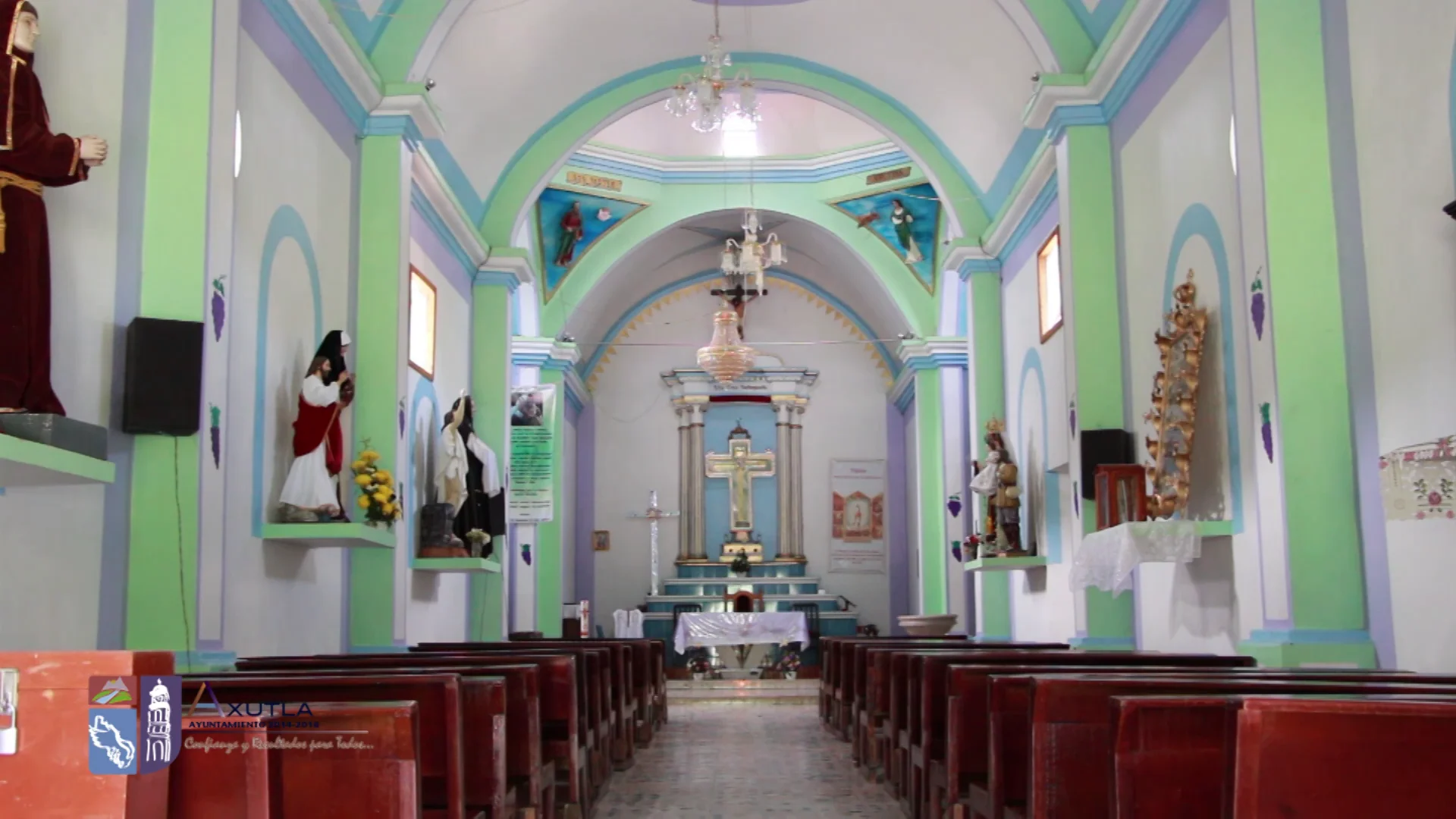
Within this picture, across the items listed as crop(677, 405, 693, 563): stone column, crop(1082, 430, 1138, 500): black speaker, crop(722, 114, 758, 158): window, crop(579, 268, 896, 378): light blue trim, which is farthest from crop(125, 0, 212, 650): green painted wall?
crop(579, 268, 896, 378): light blue trim

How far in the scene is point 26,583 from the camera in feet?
14.8

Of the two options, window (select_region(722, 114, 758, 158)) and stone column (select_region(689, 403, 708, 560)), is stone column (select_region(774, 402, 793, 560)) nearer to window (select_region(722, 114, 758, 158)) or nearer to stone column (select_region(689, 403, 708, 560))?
stone column (select_region(689, 403, 708, 560))

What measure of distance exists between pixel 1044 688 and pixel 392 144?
670 cm

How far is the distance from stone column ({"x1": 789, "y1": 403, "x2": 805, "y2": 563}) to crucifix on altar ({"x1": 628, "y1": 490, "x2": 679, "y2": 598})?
178 cm

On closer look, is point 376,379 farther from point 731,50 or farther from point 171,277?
point 731,50

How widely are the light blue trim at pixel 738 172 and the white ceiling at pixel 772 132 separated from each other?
0.80 ft

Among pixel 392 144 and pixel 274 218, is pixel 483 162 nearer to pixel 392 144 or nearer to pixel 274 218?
pixel 392 144

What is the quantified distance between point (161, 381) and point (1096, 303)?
5650 millimetres

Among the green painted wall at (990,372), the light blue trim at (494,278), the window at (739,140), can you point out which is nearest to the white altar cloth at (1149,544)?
the green painted wall at (990,372)

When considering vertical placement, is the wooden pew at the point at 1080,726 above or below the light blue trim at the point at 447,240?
below

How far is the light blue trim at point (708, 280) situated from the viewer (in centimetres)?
1973

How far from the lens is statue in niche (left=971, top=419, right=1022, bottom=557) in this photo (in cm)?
1063

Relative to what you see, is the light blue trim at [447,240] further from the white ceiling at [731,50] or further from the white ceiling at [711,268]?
the white ceiling at [711,268]

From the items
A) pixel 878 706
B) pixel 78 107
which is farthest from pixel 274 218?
pixel 878 706
